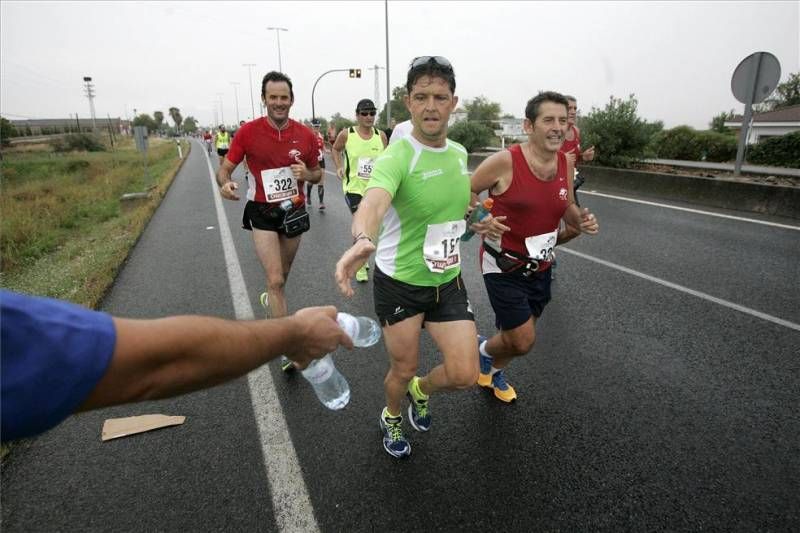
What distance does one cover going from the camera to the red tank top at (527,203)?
2936 millimetres

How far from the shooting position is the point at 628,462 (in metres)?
2.56

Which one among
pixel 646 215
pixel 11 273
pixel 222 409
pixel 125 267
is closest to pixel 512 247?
pixel 222 409

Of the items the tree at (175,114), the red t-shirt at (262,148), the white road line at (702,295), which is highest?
the tree at (175,114)

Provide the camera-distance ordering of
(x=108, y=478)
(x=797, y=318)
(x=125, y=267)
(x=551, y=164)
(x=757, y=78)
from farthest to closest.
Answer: (x=757, y=78)
(x=125, y=267)
(x=797, y=318)
(x=551, y=164)
(x=108, y=478)

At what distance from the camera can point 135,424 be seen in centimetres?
295

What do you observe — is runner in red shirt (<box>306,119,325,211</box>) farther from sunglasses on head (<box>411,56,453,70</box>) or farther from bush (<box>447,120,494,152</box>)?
bush (<box>447,120,494,152</box>)

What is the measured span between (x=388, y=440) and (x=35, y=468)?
6.65 feet

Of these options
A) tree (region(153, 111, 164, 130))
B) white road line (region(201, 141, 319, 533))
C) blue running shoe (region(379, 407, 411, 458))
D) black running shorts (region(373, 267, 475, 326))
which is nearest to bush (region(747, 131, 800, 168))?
black running shorts (region(373, 267, 475, 326))

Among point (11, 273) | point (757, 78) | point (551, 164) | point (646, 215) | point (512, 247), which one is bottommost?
Answer: point (11, 273)

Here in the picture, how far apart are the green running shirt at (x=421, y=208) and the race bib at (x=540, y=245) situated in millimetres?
619

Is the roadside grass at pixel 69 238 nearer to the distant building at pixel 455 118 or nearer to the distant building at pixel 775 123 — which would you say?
the distant building at pixel 455 118

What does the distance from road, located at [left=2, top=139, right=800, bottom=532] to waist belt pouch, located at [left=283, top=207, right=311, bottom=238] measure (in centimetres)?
119

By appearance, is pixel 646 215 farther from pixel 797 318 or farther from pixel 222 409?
pixel 222 409

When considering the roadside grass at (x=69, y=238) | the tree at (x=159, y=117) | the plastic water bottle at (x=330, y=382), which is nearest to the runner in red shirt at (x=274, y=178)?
the plastic water bottle at (x=330, y=382)
